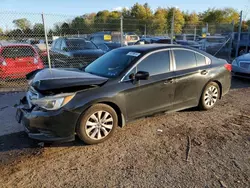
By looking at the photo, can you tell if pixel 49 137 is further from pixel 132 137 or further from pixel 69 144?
pixel 132 137

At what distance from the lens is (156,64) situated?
173 inches

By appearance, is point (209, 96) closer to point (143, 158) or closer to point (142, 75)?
point (142, 75)

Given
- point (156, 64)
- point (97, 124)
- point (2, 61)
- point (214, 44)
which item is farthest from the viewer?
point (214, 44)

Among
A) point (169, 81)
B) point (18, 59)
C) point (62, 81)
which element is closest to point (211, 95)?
point (169, 81)

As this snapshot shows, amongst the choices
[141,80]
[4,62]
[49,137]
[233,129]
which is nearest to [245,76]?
[233,129]

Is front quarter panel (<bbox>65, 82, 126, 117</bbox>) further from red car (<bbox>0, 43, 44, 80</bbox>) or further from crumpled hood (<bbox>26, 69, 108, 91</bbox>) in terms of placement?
red car (<bbox>0, 43, 44, 80</bbox>)

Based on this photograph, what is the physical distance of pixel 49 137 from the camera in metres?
3.43

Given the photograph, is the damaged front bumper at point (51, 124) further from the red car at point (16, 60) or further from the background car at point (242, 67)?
the background car at point (242, 67)

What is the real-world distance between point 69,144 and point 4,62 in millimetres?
5019

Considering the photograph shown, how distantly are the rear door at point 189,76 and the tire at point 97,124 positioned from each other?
1.54 meters

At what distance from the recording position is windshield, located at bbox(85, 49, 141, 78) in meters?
4.14

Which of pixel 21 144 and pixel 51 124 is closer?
pixel 51 124

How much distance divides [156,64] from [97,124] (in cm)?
166

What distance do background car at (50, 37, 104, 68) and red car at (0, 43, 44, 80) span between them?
4.07 ft
